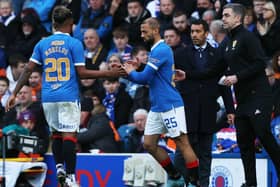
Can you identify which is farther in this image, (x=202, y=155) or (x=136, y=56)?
(x=136, y=56)

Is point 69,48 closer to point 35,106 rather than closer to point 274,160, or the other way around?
point 274,160

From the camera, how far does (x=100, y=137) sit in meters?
15.5

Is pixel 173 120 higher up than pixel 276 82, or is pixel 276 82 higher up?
pixel 276 82

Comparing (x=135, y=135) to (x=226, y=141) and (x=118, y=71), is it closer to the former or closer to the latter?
(x=226, y=141)

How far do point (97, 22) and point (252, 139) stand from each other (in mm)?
6966

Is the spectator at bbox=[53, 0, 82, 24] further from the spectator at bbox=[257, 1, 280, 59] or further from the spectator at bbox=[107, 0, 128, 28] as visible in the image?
the spectator at bbox=[257, 1, 280, 59]

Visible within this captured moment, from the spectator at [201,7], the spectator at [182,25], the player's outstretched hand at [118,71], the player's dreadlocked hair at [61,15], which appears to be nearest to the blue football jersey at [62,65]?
the player's dreadlocked hair at [61,15]

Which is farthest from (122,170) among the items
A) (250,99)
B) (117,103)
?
(250,99)

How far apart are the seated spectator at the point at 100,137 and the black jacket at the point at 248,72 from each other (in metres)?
3.74

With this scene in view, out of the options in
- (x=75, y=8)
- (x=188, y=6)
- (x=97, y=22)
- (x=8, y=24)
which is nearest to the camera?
(x=188, y=6)

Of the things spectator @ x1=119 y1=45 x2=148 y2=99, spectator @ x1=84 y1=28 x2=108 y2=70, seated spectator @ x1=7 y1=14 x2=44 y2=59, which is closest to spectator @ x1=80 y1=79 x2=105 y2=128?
spectator @ x1=84 y1=28 x2=108 y2=70

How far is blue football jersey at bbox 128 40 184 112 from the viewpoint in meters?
12.1

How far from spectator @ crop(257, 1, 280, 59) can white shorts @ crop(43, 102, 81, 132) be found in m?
4.88

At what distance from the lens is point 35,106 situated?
625 inches
